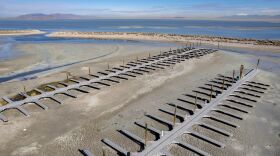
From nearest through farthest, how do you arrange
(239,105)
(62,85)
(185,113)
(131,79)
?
(185,113), (239,105), (62,85), (131,79)

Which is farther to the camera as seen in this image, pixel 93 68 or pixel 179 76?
pixel 93 68

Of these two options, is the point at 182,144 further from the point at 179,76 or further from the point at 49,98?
the point at 179,76

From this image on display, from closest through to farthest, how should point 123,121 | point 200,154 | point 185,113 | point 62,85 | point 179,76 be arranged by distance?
1. point 200,154
2. point 123,121
3. point 185,113
4. point 62,85
5. point 179,76

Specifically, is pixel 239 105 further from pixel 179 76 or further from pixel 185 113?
pixel 179 76

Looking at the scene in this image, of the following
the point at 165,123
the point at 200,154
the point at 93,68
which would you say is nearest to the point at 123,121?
the point at 165,123

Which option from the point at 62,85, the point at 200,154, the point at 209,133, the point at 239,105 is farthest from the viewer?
the point at 62,85

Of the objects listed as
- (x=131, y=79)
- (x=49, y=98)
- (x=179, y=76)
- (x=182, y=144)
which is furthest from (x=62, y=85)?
(x=182, y=144)
